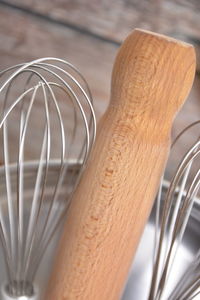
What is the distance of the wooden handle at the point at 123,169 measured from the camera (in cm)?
31

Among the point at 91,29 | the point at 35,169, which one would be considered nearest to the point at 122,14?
the point at 91,29

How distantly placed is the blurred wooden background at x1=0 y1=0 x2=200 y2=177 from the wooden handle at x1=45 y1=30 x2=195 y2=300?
19cm

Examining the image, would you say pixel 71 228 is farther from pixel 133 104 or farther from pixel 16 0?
pixel 16 0

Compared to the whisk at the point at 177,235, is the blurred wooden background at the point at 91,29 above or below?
above

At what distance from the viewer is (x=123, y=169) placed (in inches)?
12.8

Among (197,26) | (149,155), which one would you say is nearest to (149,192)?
(149,155)

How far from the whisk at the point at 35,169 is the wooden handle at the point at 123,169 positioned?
0.06m

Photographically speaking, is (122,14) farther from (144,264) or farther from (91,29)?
(144,264)

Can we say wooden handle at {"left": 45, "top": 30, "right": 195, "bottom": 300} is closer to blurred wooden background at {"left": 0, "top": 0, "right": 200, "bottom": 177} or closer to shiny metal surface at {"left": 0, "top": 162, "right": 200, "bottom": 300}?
shiny metal surface at {"left": 0, "top": 162, "right": 200, "bottom": 300}

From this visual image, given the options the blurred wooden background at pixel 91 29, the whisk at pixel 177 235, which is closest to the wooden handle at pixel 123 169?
the whisk at pixel 177 235

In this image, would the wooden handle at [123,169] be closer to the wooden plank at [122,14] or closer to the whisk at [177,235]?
the whisk at [177,235]

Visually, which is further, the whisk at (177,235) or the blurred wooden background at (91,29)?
the blurred wooden background at (91,29)

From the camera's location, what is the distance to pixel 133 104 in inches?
12.4

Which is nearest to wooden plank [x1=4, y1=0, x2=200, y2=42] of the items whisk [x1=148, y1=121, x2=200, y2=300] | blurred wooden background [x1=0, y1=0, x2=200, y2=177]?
blurred wooden background [x1=0, y1=0, x2=200, y2=177]
